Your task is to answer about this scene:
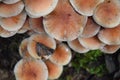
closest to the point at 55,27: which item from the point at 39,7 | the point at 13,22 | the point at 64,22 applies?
the point at 64,22

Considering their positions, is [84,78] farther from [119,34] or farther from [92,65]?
[119,34]

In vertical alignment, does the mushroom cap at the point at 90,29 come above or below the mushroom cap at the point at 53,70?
above

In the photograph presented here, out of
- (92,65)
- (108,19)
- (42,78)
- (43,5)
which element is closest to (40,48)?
(42,78)

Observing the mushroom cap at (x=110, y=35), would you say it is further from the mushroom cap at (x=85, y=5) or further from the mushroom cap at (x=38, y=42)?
the mushroom cap at (x=38, y=42)

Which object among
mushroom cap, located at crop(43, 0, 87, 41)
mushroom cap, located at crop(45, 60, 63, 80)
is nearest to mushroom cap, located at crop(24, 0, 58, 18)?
mushroom cap, located at crop(43, 0, 87, 41)

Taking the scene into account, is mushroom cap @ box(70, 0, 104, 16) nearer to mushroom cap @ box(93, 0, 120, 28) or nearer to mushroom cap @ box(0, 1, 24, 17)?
mushroom cap @ box(93, 0, 120, 28)

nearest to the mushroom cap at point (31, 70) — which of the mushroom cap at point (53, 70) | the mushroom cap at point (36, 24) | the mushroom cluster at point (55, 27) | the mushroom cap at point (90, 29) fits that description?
the mushroom cluster at point (55, 27)
